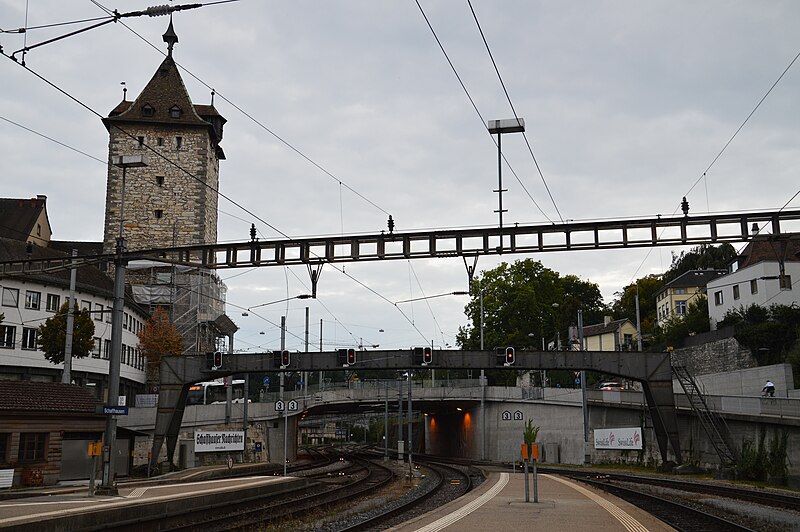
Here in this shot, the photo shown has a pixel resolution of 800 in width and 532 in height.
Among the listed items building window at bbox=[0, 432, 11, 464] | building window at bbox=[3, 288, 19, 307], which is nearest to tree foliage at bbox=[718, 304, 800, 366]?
building window at bbox=[0, 432, 11, 464]

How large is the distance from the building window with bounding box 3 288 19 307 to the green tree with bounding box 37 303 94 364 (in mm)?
8286

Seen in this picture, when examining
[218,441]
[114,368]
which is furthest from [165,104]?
[114,368]

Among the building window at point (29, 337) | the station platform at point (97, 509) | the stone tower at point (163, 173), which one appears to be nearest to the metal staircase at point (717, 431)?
the station platform at point (97, 509)

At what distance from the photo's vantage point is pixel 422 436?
4045 inches

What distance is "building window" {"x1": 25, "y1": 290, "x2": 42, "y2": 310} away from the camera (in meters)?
57.8

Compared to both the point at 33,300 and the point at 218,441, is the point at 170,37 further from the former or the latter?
the point at 218,441

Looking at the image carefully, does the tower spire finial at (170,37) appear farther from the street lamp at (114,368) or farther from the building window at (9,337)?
the street lamp at (114,368)

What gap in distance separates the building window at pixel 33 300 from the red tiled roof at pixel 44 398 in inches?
896

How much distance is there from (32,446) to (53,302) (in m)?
29.0

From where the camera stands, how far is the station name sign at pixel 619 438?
4797 cm

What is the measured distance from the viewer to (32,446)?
33.4m

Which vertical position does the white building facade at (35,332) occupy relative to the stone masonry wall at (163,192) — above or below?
below

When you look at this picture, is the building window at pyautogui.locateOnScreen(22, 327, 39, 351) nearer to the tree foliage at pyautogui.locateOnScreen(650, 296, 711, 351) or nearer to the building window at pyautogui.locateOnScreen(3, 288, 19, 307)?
the building window at pyautogui.locateOnScreen(3, 288, 19, 307)

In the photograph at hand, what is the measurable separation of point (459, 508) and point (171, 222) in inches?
2576
